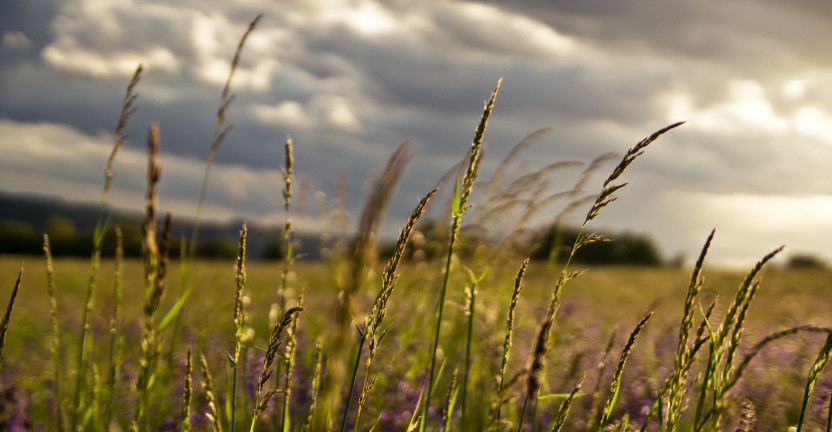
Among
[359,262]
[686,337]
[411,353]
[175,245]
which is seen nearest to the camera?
[359,262]

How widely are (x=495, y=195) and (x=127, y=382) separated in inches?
139

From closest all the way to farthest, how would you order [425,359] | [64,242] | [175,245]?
[425,359], [175,245], [64,242]

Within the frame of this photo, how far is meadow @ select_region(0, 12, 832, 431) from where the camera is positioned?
4.21ft

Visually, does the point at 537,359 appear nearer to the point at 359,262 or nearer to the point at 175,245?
the point at 359,262

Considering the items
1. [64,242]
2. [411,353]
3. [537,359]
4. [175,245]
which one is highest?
[537,359]

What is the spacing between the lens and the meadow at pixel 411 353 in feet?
4.21

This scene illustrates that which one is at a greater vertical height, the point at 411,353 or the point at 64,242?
the point at 411,353

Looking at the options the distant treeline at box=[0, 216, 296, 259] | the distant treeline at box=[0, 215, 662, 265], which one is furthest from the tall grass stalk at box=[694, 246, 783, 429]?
the distant treeline at box=[0, 216, 296, 259]

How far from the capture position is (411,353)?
4.47 m

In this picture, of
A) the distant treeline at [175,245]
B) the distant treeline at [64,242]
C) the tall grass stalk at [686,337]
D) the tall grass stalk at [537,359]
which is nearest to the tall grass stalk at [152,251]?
the tall grass stalk at [537,359]

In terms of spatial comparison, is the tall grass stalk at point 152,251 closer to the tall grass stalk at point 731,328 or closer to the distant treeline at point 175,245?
the tall grass stalk at point 731,328

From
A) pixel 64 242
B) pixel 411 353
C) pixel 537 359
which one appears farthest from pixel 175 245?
pixel 537 359

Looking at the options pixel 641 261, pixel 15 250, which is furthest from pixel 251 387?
pixel 15 250

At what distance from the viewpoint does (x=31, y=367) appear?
253 inches
